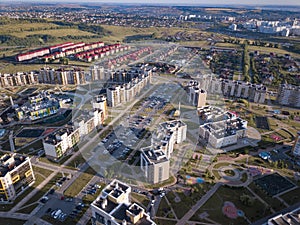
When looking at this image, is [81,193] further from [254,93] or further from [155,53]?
[155,53]

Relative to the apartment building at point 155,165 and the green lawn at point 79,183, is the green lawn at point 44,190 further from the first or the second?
the apartment building at point 155,165

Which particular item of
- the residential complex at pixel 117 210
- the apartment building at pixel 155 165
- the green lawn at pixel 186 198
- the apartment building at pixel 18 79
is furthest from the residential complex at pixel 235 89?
the apartment building at pixel 18 79

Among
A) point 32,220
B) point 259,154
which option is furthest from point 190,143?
point 32,220

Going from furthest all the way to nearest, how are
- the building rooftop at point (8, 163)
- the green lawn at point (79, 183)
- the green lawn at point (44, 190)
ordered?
the green lawn at point (79, 183) → the green lawn at point (44, 190) → the building rooftop at point (8, 163)

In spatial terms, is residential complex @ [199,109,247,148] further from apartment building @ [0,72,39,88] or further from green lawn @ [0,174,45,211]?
apartment building @ [0,72,39,88]

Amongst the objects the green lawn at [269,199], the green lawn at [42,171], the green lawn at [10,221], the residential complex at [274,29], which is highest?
the residential complex at [274,29]

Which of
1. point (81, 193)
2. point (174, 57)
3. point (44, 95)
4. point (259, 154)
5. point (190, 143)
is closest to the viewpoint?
point (81, 193)

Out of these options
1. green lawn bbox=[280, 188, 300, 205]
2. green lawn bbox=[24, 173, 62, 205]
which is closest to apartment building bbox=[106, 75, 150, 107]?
green lawn bbox=[24, 173, 62, 205]
